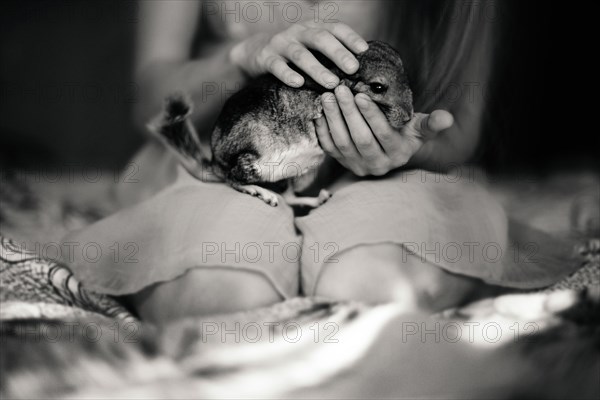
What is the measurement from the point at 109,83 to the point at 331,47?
335 mm

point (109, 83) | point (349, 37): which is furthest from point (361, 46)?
point (109, 83)

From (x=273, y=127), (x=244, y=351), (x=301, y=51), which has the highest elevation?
(x=301, y=51)

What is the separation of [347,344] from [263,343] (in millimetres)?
117

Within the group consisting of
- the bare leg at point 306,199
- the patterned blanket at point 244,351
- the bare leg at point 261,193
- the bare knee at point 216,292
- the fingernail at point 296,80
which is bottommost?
the patterned blanket at point 244,351

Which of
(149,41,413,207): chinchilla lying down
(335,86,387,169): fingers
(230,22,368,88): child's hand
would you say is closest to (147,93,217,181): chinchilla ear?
(149,41,413,207): chinchilla lying down

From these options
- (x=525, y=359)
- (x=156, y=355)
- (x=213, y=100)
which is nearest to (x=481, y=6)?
(x=213, y=100)

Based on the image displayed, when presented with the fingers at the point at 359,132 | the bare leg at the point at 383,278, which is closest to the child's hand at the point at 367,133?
the fingers at the point at 359,132

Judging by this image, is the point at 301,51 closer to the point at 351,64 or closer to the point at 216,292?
the point at 351,64

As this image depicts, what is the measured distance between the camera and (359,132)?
2.74 feet

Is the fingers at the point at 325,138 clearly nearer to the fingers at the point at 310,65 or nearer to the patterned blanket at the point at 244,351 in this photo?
the fingers at the point at 310,65

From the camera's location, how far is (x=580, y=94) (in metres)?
0.95

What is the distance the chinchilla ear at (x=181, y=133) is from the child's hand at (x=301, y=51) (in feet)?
0.34

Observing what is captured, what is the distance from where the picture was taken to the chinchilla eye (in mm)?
815

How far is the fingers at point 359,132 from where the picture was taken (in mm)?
819
